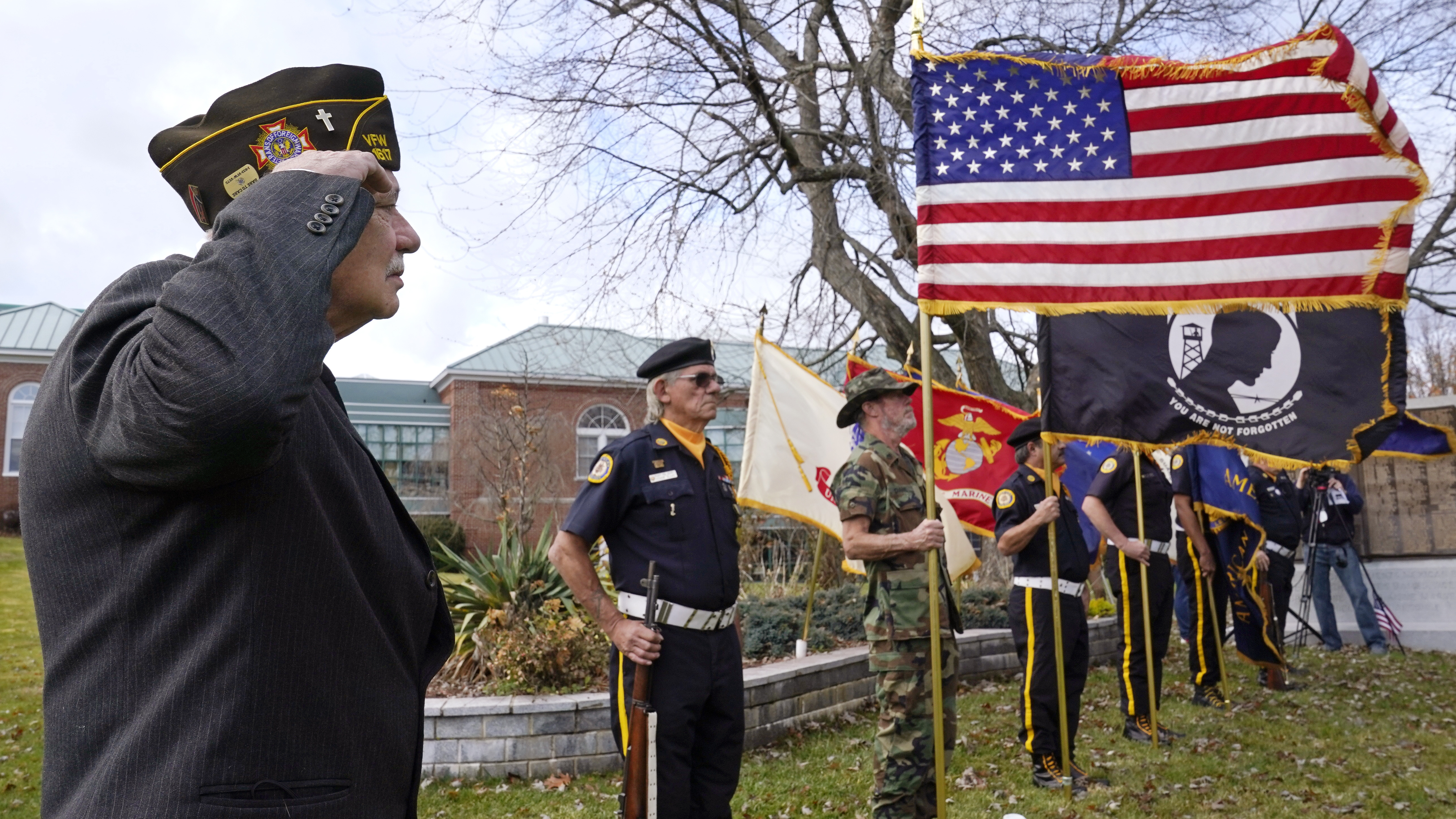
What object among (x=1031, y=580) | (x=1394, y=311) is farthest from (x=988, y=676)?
(x=1394, y=311)

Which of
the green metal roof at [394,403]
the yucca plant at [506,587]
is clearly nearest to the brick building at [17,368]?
the green metal roof at [394,403]

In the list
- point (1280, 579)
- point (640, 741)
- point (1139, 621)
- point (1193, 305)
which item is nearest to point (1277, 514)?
point (1280, 579)

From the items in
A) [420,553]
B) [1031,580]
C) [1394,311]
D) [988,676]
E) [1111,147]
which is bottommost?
[988,676]

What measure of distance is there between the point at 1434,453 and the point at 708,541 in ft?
27.4

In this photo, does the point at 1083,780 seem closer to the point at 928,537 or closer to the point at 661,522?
the point at 928,537

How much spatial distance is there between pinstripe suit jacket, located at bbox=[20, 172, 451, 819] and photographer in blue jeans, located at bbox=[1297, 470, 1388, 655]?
12.7 meters

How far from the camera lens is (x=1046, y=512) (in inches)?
218

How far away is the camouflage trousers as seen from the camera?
4.54m

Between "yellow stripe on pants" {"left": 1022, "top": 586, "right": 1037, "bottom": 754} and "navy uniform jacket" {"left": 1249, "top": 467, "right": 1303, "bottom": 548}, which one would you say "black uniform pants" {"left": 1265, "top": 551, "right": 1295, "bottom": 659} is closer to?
"navy uniform jacket" {"left": 1249, "top": 467, "right": 1303, "bottom": 548}

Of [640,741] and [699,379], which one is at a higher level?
[699,379]

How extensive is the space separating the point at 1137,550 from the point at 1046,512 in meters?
2.00

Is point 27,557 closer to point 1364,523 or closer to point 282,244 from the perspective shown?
point 282,244

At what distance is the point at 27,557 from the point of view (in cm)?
123

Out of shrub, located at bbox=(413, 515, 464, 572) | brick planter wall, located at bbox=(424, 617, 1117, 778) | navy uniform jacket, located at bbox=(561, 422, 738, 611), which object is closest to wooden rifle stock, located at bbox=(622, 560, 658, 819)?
navy uniform jacket, located at bbox=(561, 422, 738, 611)
